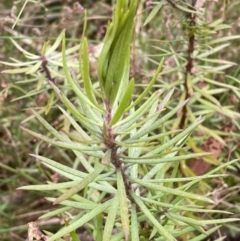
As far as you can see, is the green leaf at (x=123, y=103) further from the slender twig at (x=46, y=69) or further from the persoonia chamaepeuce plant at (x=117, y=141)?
the slender twig at (x=46, y=69)

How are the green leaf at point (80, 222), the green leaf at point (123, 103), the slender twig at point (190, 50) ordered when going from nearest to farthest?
the green leaf at point (123, 103)
the green leaf at point (80, 222)
the slender twig at point (190, 50)

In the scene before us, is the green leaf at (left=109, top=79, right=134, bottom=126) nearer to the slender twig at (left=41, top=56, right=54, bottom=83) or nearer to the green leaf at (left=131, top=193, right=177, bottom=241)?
the green leaf at (left=131, top=193, right=177, bottom=241)

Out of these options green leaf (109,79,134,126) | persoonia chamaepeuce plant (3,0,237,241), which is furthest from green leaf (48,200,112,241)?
green leaf (109,79,134,126)

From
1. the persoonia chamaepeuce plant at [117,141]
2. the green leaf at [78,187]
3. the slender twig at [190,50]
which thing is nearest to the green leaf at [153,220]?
the persoonia chamaepeuce plant at [117,141]

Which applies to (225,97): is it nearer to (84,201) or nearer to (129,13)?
(84,201)

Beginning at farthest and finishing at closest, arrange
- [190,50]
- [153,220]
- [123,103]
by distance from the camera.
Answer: [190,50]
[153,220]
[123,103]

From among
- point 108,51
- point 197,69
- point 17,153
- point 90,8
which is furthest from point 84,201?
point 90,8

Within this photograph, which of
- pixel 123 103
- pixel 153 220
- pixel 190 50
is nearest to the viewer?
pixel 123 103

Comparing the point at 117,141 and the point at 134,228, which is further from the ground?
the point at 117,141


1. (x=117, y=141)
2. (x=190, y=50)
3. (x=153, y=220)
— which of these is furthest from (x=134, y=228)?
(x=190, y=50)

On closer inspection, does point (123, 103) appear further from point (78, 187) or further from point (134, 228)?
point (134, 228)

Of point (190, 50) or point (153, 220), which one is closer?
point (153, 220)
